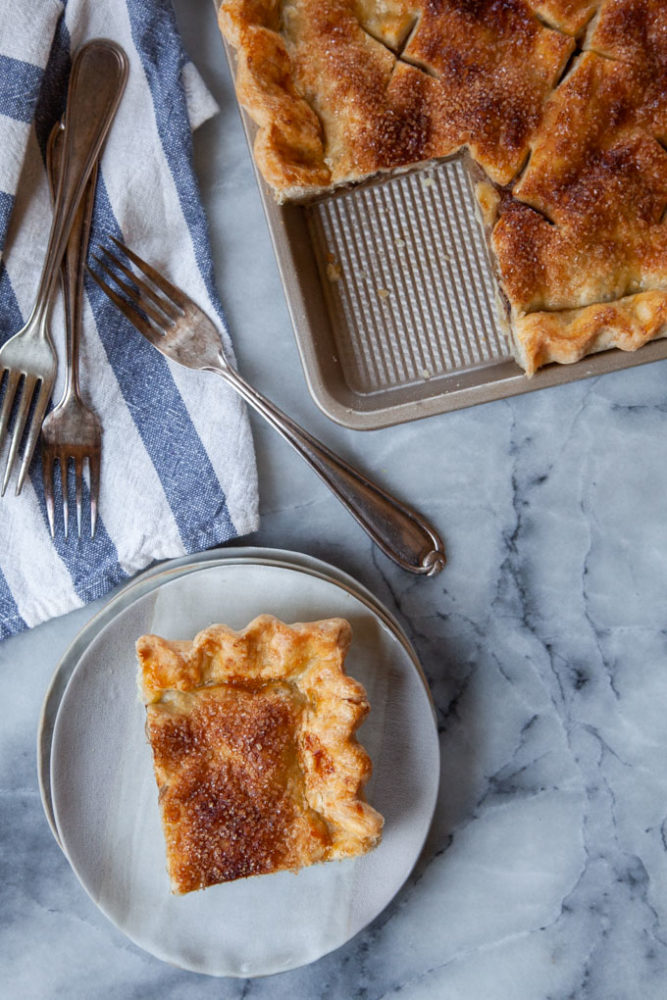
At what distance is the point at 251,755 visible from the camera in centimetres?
180

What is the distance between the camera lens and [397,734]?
6.33ft

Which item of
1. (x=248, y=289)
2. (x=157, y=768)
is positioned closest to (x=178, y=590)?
(x=157, y=768)

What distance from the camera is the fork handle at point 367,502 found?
75.5 inches

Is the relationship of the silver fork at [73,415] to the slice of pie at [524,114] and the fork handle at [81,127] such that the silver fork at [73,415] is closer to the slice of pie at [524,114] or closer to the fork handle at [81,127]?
the fork handle at [81,127]

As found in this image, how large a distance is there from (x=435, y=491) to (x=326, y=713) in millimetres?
567

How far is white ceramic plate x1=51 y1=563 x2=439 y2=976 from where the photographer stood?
6.26 ft

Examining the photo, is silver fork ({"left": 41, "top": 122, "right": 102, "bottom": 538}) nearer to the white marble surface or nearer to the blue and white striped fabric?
the blue and white striped fabric

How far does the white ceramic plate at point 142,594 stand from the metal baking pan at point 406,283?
391mm

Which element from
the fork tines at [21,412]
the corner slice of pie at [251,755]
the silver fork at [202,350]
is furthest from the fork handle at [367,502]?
the fork tines at [21,412]

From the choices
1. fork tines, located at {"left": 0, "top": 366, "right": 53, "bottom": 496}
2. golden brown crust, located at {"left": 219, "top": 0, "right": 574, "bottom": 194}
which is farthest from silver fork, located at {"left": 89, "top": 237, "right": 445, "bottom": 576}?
golden brown crust, located at {"left": 219, "top": 0, "right": 574, "bottom": 194}

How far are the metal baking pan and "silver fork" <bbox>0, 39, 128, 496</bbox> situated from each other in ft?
1.59

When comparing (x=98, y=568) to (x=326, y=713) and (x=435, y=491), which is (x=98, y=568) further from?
(x=435, y=491)

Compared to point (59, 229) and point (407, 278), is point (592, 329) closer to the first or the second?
point (407, 278)

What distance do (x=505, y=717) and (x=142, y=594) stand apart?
2.88 feet
